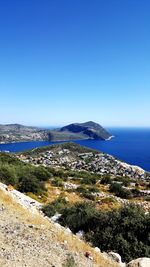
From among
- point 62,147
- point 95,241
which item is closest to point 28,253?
point 95,241

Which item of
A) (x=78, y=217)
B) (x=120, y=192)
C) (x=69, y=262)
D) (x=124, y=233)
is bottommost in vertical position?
(x=120, y=192)

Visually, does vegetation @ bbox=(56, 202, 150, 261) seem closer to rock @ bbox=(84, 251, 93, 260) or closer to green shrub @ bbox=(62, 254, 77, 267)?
rock @ bbox=(84, 251, 93, 260)

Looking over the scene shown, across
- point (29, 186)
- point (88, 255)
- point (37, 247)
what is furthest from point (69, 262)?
point (29, 186)

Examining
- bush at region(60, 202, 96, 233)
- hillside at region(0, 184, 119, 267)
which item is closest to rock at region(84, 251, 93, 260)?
hillside at region(0, 184, 119, 267)

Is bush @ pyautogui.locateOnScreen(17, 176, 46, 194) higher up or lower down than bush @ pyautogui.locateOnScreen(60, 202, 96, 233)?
lower down

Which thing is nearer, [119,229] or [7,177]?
[119,229]

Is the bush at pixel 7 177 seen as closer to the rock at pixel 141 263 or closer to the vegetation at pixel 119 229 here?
the vegetation at pixel 119 229

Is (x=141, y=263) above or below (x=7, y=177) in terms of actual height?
above

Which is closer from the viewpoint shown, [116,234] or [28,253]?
[28,253]

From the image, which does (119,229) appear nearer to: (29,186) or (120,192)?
(29,186)

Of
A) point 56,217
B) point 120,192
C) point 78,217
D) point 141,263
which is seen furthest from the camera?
point 120,192

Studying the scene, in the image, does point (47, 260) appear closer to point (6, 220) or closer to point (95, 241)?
point (6, 220)
